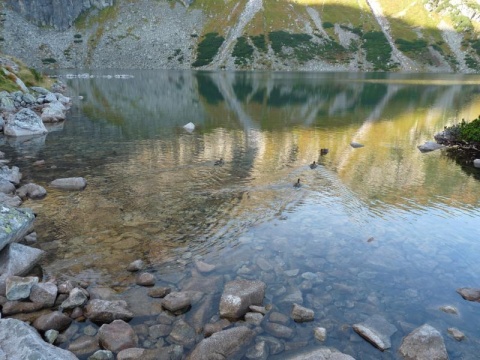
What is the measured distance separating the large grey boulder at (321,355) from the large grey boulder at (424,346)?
6.34ft

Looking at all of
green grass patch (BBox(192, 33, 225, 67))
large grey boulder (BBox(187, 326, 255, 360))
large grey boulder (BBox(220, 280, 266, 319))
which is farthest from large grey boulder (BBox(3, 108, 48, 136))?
green grass patch (BBox(192, 33, 225, 67))

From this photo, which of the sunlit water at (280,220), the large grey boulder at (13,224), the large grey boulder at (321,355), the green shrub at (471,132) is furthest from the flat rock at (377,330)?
the green shrub at (471,132)

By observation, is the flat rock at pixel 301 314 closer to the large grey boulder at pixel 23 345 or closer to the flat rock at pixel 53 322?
the large grey boulder at pixel 23 345

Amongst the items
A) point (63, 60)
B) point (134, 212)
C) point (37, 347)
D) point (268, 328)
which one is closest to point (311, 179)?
point (134, 212)

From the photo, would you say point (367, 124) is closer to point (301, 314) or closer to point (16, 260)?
point (301, 314)

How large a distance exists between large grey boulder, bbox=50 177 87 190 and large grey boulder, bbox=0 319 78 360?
14003mm

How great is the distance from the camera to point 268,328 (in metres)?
10.5

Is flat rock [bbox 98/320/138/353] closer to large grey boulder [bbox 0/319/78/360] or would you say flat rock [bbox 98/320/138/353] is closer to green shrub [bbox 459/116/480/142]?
large grey boulder [bbox 0/319/78/360]

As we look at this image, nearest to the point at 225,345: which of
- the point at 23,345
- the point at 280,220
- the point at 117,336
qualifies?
the point at 117,336

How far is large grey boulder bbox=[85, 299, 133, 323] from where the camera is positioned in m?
10.5

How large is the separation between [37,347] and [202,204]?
12.7 metres

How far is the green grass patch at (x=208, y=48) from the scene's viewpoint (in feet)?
587

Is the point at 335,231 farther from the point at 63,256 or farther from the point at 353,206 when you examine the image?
the point at 63,256

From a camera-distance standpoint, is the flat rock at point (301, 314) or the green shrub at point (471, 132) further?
the green shrub at point (471, 132)
